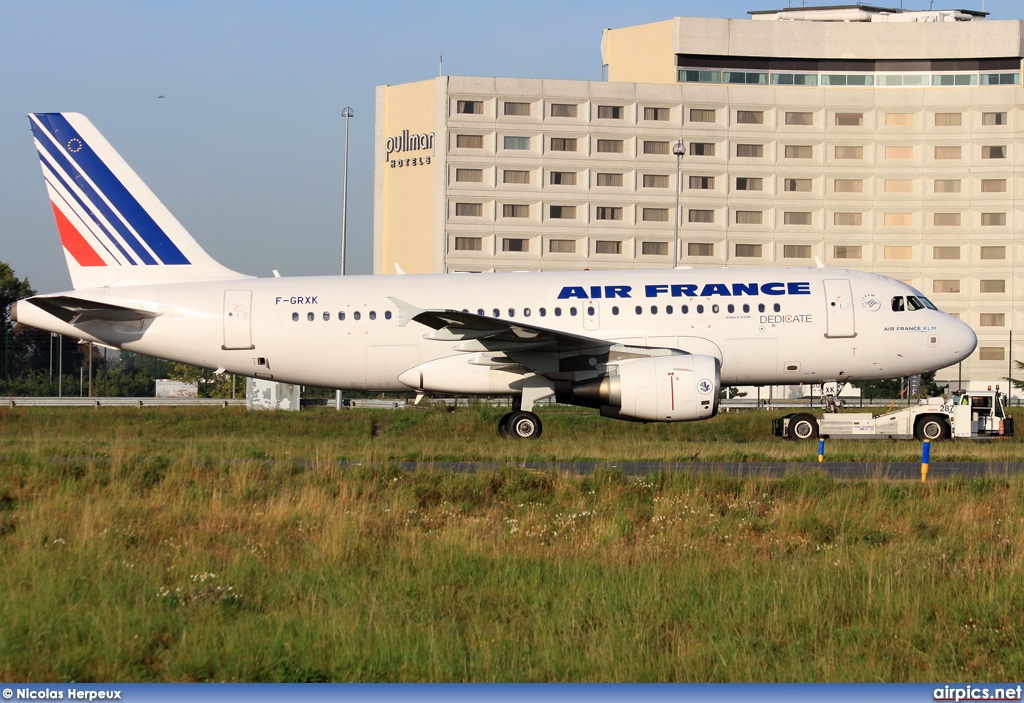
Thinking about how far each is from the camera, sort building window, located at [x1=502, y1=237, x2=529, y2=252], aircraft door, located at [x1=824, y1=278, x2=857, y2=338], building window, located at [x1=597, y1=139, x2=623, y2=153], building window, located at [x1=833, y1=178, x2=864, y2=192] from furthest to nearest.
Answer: building window, located at [x1=833, y1=178, x2=864, y2=192] < building window, located at [x1=597, y1=139, x2=623, y2=153] < building window, located at [x1=502, y1=237, x2=529, y2=252] < aircraft door, located at [x1=824, y1=278, x2=857, y2=338]

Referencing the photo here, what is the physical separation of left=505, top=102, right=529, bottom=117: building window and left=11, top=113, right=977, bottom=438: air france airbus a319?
73.6 metres

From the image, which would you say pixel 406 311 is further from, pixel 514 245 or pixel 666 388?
pixel 514 245

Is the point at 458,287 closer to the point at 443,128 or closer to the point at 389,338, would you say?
the point at 389,338

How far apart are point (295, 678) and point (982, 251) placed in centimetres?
10428

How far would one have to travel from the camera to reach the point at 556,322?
26734mm

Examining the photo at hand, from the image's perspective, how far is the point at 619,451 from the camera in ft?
75.3

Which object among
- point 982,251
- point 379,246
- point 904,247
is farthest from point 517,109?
point 982,251

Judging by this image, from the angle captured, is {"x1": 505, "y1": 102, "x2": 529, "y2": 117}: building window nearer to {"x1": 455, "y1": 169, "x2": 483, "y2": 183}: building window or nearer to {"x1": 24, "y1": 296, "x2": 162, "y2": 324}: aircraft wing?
{"x1": 455, "y1": 169, "x2": 483, "y2": 183}: building window

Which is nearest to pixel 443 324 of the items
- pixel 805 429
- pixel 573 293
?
pixel 573 293

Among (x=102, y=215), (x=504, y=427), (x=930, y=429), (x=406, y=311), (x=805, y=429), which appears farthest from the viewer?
(x=930, y=429)

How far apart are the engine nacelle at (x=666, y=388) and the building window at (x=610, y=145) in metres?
77.5

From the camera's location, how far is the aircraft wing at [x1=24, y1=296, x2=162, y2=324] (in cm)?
2617

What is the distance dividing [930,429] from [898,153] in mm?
79610

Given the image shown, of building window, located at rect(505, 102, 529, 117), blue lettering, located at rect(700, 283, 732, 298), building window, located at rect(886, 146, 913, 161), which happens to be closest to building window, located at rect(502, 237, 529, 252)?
building window, located at rect(505, 102, 529, 117)
